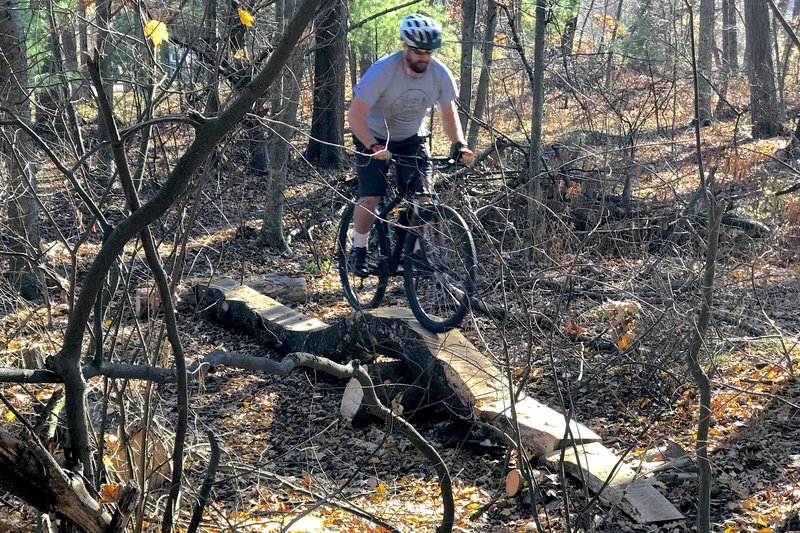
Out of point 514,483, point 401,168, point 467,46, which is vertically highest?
point 467,46

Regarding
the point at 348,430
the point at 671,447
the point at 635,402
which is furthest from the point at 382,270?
the point at 671,447

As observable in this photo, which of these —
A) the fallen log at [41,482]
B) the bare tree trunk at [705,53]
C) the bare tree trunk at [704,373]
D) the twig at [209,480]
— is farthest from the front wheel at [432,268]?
the bare tree trunk at [705,53]

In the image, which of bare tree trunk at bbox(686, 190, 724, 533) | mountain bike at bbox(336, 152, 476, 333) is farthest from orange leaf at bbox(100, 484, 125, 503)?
mountain bike at bbox(336, 152, 476, 333)

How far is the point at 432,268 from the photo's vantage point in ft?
20.8

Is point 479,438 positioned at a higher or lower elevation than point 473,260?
lower

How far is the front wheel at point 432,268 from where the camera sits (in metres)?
6.09

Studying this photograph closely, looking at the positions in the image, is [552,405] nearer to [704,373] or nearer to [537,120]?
[704,373]

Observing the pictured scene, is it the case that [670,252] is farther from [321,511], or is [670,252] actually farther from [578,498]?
[321,511]

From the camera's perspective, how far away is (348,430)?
564 cm

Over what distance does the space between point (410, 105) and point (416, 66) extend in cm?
31

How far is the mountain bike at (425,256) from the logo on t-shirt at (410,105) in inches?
16.6

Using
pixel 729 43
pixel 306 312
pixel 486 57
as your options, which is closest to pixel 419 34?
pixel 306 312

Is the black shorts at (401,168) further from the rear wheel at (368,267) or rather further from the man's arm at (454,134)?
the rear wheel at (368,267)

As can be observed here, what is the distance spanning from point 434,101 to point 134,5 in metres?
3.06
